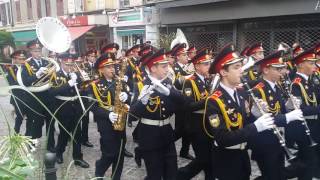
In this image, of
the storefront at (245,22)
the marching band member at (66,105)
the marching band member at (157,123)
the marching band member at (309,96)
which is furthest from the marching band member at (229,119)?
the storefront at (245,22)

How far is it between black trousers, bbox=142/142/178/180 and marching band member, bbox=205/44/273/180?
70cm

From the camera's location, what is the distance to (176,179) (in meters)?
4.50

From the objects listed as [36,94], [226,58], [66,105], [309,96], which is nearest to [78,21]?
[36,94]

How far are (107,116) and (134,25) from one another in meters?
15.2

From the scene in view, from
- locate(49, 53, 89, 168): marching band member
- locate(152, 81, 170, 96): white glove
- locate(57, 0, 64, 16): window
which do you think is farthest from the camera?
locate(57, 0, 64, 16): window

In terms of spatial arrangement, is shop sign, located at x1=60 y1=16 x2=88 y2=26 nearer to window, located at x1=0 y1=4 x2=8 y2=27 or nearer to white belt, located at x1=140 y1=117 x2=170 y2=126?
window, located at x1=0 y1=4 x2=8 y2=27

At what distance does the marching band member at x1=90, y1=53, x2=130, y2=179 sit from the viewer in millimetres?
4727

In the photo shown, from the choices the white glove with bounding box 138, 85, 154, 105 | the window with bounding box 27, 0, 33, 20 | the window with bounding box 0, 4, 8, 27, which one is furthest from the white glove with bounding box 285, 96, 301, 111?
the window with bounding box 0, 4, 8, 27

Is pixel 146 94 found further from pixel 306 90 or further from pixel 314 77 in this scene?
pixel 314 77

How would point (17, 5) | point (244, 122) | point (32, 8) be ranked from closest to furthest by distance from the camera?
point (244, 122) → point (32, 8) → point (17, 5)

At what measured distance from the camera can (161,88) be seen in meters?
4.18

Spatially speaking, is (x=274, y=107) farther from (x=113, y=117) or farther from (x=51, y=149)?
(x=51, y=149)

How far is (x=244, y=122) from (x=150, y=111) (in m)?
1.14

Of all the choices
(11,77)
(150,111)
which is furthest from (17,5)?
(150,111)
